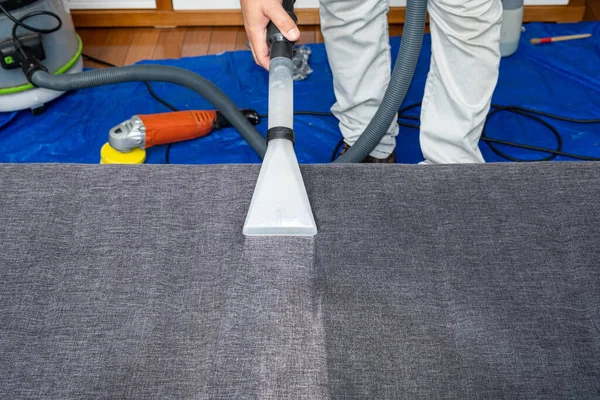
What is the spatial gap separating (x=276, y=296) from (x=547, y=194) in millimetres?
507

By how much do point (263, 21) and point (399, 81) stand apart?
0.46 m

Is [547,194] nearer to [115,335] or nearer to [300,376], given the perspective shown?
[300,376]

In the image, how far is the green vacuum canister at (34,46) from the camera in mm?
1766

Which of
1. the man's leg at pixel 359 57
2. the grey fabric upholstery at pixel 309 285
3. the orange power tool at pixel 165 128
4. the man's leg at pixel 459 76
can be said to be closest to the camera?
the grey fabric upholstery at pixel 309 285

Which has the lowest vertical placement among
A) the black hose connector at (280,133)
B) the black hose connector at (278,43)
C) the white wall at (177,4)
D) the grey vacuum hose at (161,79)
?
the white wall at (177,4)

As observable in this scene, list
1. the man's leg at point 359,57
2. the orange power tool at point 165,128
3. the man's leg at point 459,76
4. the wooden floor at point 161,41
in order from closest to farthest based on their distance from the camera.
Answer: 1. the man's leg at point 459,76
2. the man's leg at point 359,57
3. the orange power tool at point 165,128
4. the wooden floor at point 161,41

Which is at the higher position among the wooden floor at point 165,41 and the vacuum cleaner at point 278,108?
the vacuum cleaner at point 278,108

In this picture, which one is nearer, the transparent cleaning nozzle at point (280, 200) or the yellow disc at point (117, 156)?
the transparent cleaning nozzle at point (280, 200)

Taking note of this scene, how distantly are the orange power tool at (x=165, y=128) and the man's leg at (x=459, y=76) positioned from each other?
1.83 feet

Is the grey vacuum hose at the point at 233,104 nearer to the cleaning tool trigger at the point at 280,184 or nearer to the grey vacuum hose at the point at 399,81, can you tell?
the grey vacuum hose at the point at 399,81

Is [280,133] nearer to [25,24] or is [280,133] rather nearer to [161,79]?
[161,79]

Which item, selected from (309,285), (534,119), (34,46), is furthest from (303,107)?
(309,285)

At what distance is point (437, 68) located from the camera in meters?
1.39

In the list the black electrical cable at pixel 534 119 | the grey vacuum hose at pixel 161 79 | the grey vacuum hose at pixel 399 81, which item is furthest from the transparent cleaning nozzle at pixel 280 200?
the black electrical cable at pixel 534 119
